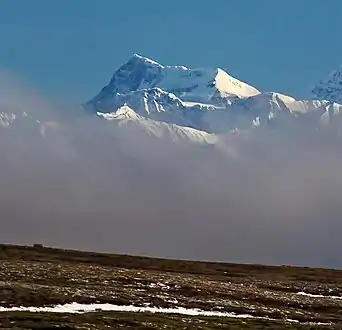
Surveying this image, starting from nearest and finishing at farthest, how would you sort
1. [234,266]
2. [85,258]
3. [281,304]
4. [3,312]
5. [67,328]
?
[67,328] < [3,312] < [281,304] < [85,258] < [234,266]

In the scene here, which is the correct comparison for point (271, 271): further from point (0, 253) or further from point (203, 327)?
point (203, 327)

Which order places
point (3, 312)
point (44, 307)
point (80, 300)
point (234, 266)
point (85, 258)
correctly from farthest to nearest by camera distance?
point (234, 266)
point (85, 258)
point (80, 300)
point (44, 307)
point (3, 312)

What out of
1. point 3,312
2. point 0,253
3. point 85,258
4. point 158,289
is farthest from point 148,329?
point 85,258

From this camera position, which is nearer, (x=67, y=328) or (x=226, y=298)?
(x=67, y=328)

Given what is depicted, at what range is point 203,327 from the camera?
5294 centimetres

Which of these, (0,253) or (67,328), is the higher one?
(0,253)

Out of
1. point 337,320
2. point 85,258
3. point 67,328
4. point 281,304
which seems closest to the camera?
point 67,328

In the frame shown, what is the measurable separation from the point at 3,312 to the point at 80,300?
9724 millimetres

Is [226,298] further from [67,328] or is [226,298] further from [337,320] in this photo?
[67,328]

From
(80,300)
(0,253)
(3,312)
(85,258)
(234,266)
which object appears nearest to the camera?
(3,312)

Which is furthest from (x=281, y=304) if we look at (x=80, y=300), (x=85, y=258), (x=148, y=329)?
(x=85, y=258)

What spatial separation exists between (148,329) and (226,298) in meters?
28.7

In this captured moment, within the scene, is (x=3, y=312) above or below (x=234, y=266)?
below

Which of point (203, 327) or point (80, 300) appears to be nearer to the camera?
point (203, 327)
